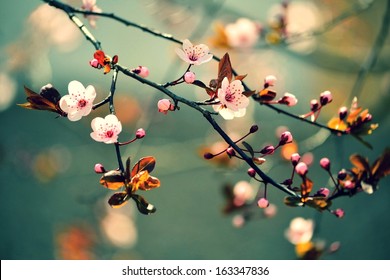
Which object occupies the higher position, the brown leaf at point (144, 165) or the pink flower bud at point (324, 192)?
the brown leaf at point (144, 165)

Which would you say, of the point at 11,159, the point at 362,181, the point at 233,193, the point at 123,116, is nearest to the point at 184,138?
the point at 123,116

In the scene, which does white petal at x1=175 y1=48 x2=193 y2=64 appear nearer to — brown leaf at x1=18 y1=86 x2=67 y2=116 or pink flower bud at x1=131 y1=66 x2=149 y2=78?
pink flower bud at x1=131 y1=66 x2=149 y2=78

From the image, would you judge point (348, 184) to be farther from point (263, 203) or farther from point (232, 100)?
point (232, 100)

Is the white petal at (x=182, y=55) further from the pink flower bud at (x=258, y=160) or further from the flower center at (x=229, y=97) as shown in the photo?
the pink flower bud at (x=258, y=160)

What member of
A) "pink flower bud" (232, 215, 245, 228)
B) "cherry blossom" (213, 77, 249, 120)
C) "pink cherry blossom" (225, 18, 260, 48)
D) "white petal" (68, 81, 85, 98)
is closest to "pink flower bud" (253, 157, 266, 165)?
"cherry blossom" (213, 77, 249, 120)

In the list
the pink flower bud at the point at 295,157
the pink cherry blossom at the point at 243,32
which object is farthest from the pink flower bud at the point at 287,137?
the pink cherry blossom at the point at 243,32

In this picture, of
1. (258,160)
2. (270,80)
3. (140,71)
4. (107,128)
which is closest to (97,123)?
(107,128)
